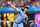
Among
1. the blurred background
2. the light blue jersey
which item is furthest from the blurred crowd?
the light blue jersey

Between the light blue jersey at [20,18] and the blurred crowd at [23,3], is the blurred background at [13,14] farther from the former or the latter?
the light blue jersey at [20,18]

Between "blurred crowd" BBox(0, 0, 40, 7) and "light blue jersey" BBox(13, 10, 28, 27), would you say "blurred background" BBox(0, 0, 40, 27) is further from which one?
"light blue jersey" BBox(13, 10, 28, 27)

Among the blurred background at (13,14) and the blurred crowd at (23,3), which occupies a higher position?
the blurred crowd at (23,3)

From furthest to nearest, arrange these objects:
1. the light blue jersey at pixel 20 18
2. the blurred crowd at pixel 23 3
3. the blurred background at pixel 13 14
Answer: the blurred crowd at pixel 23 3, the blurred background at pixel 13 14, the light blue jersey at pixel 20 18

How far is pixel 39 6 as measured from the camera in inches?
288

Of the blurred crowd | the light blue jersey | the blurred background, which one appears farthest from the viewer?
the blurred crowd

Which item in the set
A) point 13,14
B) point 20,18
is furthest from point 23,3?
point 20,18

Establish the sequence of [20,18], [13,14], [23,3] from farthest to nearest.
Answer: [23,3]
[13,14]
[20,18]

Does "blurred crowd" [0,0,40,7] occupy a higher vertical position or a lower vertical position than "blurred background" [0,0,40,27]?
higher

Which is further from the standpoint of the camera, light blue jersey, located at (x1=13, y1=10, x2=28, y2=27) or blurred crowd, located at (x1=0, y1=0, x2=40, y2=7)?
blurred crowd, located at (x1=0, y1=0, x2=40, y2=7)

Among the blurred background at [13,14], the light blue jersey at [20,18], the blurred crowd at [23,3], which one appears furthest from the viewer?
the blurred crowd at [23,3]

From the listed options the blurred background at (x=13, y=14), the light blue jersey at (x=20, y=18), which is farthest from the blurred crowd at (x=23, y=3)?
the light blue jersey at (x=20, y=18)

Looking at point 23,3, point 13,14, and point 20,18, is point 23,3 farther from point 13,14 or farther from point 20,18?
point 20,18

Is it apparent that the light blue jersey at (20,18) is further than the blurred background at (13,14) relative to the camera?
No
